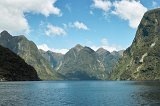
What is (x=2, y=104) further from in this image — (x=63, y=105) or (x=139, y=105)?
(x=139, y=105)

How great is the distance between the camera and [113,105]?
294ft

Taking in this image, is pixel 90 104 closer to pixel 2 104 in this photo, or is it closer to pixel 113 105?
pixel 113 105

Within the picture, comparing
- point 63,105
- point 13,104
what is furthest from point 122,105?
point 13,104

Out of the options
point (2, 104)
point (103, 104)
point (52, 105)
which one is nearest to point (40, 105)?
point (52, 105)

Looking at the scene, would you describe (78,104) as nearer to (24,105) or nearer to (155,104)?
(24,105)

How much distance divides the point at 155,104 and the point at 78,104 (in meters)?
21.0

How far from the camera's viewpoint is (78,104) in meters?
Result: 92.1

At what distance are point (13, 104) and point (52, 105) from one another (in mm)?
10794

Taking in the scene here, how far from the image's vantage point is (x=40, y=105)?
89.9 meters

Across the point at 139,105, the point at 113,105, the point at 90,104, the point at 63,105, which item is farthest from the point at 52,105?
the point at 139,105

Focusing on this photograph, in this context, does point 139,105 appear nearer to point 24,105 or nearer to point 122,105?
point 122,105

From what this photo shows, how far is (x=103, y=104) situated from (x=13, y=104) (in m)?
25.0

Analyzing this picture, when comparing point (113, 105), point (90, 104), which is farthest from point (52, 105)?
point (113, 105)

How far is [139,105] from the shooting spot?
88.4 meters
